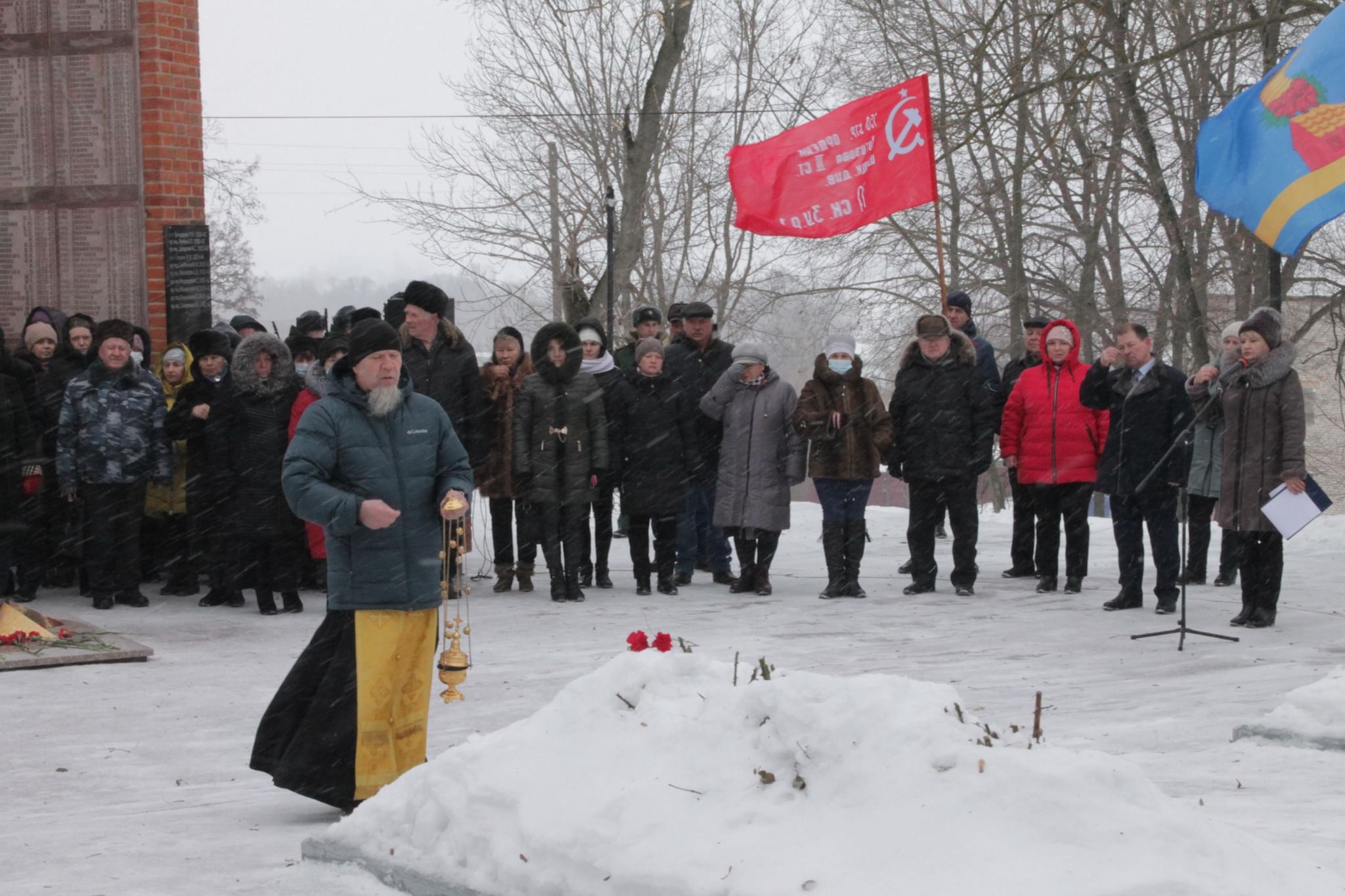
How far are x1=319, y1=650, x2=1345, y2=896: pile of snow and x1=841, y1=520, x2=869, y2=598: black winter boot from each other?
6.64 m

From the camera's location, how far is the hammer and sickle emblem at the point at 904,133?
42.0 feet

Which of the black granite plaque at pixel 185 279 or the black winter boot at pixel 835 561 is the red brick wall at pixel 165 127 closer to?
the black granite plaque at pixel 185 279

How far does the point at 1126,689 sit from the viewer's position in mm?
8062

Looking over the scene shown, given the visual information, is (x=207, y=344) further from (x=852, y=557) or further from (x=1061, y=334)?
(x=1061, y=334)

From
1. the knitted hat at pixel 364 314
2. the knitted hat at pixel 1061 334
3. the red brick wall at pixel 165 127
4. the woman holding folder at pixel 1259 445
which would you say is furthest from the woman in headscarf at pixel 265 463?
the woman holding folder at pixel 1259 445

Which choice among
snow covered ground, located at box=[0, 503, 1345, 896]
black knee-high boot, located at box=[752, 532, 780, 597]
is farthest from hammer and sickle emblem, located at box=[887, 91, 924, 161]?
snow covered ground, located at box=[0, 503, 1345, 896]

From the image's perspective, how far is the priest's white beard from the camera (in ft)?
19.2

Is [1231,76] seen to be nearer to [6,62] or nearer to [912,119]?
[912,119]

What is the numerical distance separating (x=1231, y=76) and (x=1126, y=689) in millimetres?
17740

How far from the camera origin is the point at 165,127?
13.3m

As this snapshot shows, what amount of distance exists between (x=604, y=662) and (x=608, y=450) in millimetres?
3410

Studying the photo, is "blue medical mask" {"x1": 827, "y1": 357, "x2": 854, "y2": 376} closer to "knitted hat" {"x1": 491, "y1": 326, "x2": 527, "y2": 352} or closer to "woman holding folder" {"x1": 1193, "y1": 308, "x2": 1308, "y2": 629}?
"knitted hat" {"x1": 491, "y1": 326, "x2": 527, "y2": 352}

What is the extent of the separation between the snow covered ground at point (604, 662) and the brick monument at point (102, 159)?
2.87 metres

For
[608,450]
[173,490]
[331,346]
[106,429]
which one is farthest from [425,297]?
[173,490]
